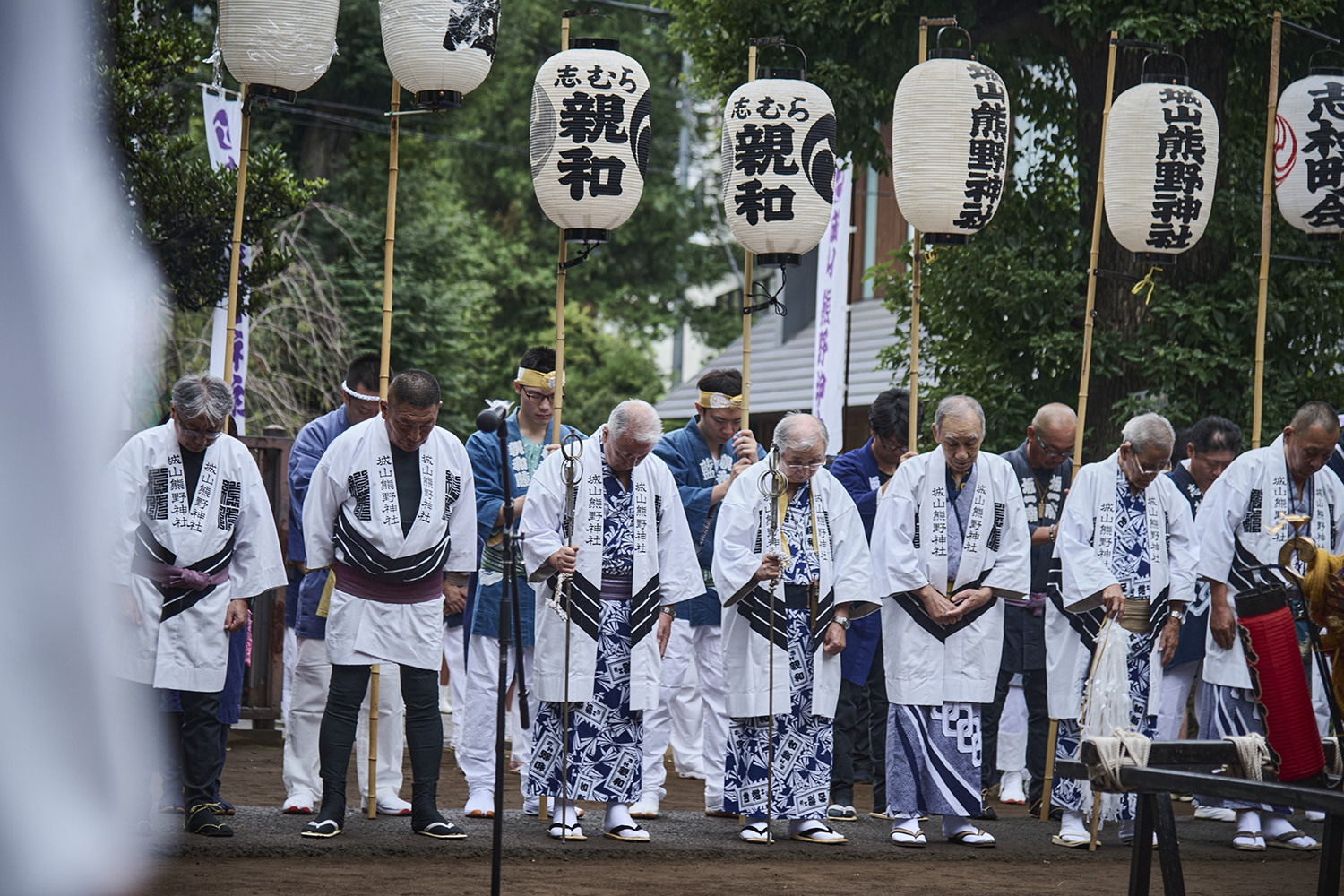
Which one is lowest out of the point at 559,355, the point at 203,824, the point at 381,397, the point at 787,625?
the point at 203,824

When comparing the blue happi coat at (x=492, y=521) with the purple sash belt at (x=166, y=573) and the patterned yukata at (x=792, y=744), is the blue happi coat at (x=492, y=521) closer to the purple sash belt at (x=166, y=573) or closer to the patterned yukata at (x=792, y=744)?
the patterned yukata at (x=792, y=744)

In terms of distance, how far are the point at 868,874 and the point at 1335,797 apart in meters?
2.78

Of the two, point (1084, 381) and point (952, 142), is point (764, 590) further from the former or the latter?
point (952, 142)

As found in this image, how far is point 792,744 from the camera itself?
661 centimetres

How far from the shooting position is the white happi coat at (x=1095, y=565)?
271 inches

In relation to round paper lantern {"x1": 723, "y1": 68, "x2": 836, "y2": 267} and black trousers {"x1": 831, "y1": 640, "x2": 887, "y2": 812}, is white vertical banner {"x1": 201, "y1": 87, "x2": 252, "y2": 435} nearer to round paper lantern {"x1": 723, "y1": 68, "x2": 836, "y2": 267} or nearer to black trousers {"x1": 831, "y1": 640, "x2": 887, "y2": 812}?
round paper lantern {"x1": 723, "y1": 68, "x2": 836, "y2": 267}

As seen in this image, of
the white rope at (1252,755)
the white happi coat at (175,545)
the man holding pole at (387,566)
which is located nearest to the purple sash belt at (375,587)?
the man holding pole at (387,566)

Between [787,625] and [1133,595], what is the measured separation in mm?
1738

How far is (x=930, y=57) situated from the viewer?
315 inches

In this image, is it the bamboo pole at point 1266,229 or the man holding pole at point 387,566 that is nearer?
the man holding pole at point 387,566

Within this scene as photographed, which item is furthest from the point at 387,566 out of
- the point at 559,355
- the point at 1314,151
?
the point at 1314,151

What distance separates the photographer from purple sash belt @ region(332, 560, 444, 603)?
607 cm

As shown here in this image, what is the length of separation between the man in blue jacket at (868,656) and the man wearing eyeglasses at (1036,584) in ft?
2.12

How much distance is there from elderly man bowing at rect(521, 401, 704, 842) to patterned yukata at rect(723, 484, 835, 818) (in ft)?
1.58
